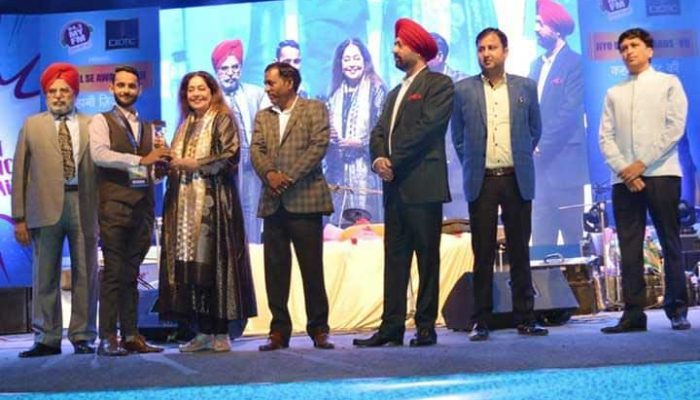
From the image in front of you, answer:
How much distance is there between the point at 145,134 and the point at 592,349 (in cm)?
209

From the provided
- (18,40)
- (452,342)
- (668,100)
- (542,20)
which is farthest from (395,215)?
(18,40)

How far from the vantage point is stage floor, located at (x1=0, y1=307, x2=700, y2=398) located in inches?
104

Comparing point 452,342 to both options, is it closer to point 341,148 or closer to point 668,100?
point 668,100

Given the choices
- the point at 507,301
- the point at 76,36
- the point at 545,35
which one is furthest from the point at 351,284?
the point at 76,36

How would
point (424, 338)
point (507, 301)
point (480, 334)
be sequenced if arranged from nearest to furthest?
point (424, 338)
point (480, 334)
point (507, 301)

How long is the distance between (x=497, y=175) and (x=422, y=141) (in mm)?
452

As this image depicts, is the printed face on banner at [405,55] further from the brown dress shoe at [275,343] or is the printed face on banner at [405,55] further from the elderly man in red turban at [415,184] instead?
the brown dress shoe at [275,343]

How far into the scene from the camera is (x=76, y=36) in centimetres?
762

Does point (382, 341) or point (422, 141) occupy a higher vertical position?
point (422, 141)

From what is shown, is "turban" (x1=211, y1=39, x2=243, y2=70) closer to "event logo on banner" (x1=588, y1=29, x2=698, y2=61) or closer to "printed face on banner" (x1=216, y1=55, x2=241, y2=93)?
"printed face on banner" (x1=216, y1=55, x2=241, y2=93)

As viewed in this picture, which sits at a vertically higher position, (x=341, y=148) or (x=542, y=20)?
(x=542, y=20)

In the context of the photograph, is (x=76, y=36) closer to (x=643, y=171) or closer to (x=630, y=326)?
(x=643, y=171)

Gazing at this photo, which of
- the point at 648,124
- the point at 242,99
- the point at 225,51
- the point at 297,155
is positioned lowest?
the point at 297,155

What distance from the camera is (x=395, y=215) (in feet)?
11.9
